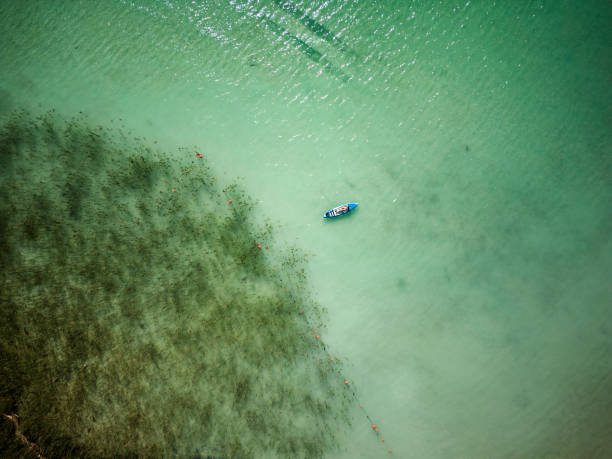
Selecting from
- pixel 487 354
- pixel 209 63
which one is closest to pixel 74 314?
pixel 209 63

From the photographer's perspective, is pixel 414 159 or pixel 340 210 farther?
pixel 414 159

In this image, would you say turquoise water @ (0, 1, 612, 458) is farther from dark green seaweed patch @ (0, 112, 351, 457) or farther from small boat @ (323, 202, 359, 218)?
dark green seaweed patch @ (0, 112, 351, 457)

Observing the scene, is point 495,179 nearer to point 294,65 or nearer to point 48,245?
point 294,65

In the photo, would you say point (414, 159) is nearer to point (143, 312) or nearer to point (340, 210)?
point (340, 210)

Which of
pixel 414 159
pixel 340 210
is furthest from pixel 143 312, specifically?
pixel 414 159

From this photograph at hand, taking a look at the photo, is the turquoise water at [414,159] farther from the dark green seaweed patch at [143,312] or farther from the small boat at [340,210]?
the dark green seaweed patch at [143,312]
